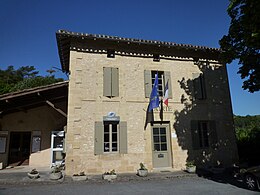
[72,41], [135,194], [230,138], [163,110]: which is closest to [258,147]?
[230,138]

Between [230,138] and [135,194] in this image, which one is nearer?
[135,194]

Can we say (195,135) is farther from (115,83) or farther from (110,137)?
(115,83)

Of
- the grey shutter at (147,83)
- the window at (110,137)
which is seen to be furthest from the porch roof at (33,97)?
the grey shutter at (147,83)

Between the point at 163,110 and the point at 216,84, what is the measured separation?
361cm

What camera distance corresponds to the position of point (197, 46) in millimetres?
10219

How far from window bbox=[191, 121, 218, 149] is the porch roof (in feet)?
21.4

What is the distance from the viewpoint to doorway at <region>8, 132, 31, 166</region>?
10.7 meters

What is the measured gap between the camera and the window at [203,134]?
31.1ft

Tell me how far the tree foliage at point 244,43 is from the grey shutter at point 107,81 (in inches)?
196

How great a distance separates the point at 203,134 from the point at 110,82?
536 centimetres

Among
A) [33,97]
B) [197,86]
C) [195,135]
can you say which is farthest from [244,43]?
[33,97]

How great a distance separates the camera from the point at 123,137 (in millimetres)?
8570

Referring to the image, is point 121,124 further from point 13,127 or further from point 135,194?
point 13,127

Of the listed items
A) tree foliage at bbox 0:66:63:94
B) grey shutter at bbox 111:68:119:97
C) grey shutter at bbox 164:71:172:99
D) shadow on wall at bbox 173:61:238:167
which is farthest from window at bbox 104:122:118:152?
tree foliage at bbox 0:66:63:94
